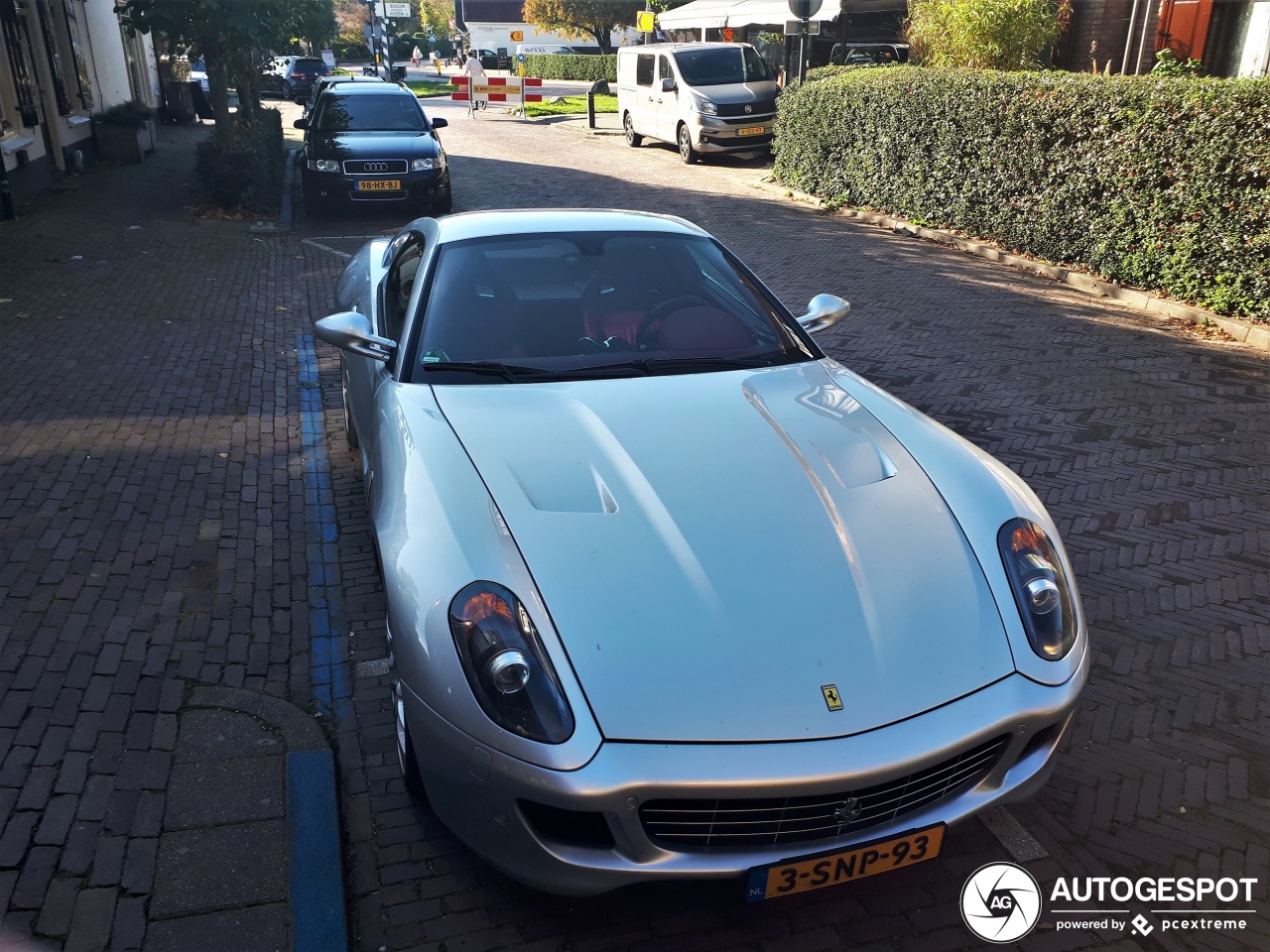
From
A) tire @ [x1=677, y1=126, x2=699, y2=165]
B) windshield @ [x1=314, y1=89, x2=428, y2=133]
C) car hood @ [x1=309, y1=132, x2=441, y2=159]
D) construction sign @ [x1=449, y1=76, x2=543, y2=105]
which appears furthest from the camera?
construction sign @ [x1=449, y1=76, x2=543, y2=105]

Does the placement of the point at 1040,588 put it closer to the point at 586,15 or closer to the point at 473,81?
the point at 473,81

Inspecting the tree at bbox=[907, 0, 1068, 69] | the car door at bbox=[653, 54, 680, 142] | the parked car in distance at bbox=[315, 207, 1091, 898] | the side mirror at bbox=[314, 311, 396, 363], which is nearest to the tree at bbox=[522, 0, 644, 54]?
the car door at bbox=[653, 54, 680, 142]

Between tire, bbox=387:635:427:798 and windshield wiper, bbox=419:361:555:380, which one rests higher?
windshield wiper, bbox=419:361:555:380

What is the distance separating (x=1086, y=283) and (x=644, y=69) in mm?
13368

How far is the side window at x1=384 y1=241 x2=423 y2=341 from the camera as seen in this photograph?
4.35m

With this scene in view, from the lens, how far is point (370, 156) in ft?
42.3

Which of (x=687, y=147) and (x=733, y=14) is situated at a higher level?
(x=733, y=14)

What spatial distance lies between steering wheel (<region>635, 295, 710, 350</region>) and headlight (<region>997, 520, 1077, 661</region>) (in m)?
1.60

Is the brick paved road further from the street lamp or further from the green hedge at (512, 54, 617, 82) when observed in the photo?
the green hedge at (512, 54, 617, 82)

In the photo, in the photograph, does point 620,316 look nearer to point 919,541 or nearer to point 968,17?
point 919,541

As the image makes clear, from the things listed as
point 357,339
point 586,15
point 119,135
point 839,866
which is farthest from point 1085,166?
point 586,15

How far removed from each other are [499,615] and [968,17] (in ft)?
44.1

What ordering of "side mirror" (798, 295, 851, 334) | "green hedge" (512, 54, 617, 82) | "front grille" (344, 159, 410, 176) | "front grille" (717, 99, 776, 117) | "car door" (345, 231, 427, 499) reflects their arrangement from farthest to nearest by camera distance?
1. "green hedge" (512, 54, 617, 82)
2. "front grille" (717, 99, 776, 117)
3. "front grille" (344, 159, 410, 176)
4. "side mirror" (798, 295, 851, 334)
5. "car door" (345, 231, 427, 499)

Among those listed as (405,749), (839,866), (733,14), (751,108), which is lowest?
(405,749)
